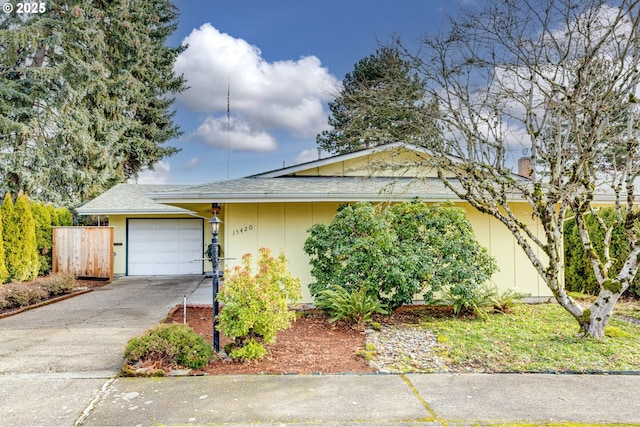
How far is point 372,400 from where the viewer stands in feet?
12.0

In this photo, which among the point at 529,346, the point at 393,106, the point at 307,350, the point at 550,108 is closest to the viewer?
the point at 307,350

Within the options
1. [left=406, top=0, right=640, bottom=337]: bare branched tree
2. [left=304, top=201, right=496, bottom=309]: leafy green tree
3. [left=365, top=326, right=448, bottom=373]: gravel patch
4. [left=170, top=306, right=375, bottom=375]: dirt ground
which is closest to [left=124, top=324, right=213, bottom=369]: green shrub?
[left=170, top=306, right=375, bottom=375]: dirt ground

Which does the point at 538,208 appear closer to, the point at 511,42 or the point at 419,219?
the point at 419,219

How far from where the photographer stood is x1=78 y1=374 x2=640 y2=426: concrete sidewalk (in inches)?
130

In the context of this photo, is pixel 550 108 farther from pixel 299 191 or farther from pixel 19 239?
pixel 19 239

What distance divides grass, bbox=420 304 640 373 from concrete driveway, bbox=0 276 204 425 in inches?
158

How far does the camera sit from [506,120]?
7457 millimetres

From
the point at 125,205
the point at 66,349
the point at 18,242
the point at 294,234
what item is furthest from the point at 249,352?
the point at 125,205

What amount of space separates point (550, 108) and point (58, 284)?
11.1m

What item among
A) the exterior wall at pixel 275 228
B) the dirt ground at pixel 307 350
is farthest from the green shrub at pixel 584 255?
the dirt ground at pixel 307 350

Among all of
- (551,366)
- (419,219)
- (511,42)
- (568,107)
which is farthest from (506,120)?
(551,366)

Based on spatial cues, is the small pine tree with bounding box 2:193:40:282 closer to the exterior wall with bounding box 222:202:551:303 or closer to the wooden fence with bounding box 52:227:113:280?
the wooden fence with bounding box 52:227:113:280

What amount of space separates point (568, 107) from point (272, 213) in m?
5.30

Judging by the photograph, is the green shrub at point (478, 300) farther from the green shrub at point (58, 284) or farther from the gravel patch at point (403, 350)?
the green shrub at point (58, 284)
